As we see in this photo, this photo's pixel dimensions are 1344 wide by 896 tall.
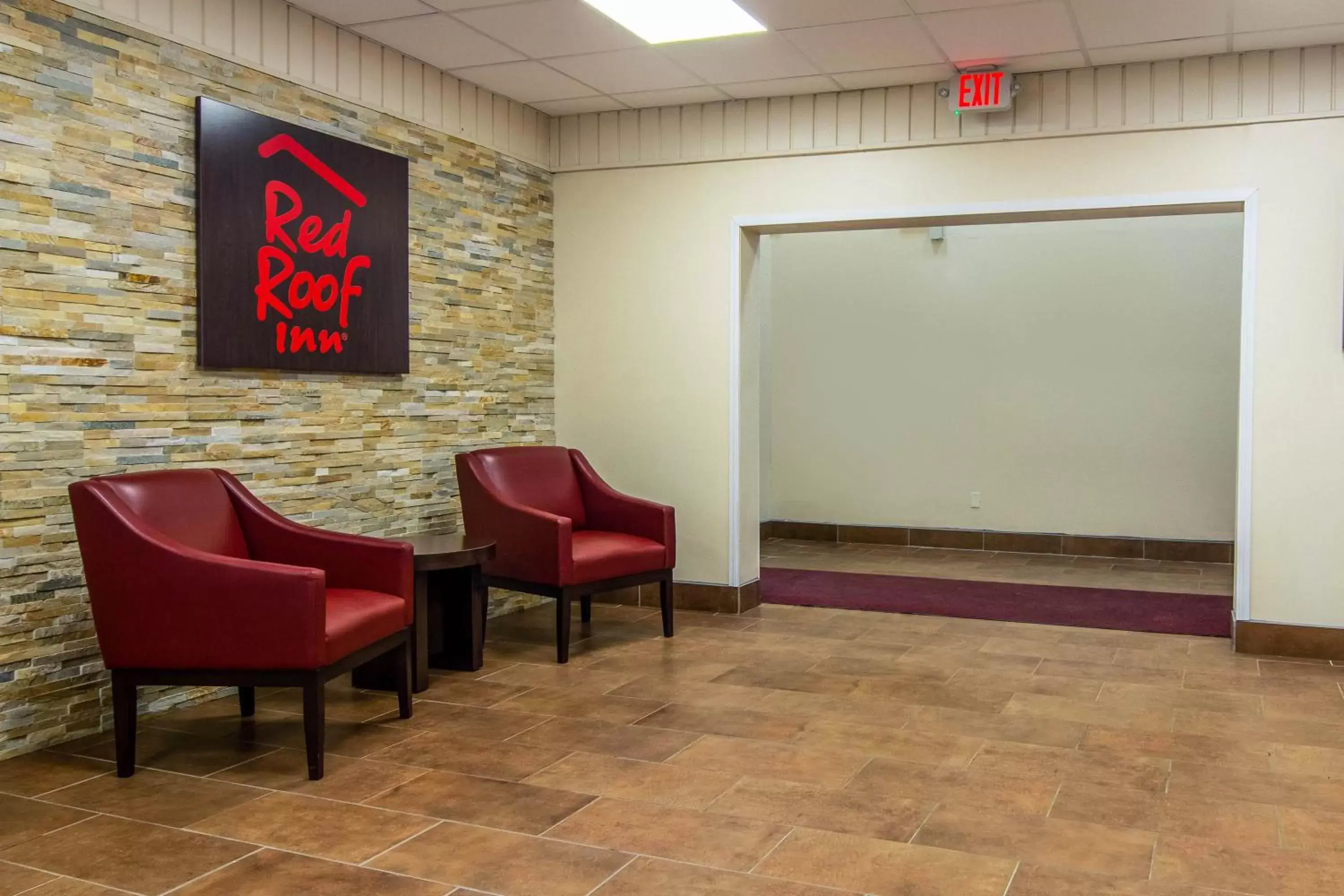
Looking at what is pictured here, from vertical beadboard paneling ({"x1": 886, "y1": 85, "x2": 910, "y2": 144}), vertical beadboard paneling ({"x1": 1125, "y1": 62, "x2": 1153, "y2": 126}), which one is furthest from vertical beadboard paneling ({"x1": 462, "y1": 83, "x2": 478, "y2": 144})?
vertical beadboard paneling ({"x1": 1125, "y1": 62, "x2": 1153, "y2": 126})

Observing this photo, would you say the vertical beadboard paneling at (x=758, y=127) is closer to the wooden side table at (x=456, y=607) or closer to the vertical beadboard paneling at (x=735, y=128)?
the vertical beadboard paneling at (x=735, y=128)

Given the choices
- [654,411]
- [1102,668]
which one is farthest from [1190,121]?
[654,411]

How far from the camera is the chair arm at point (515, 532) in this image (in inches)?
211

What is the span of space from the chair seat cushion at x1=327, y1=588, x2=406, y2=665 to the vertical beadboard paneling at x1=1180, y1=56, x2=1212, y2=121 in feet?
14.1

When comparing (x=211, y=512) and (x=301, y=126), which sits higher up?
(x=301, y=126)

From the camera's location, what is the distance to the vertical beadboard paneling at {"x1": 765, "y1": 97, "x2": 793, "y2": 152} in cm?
646

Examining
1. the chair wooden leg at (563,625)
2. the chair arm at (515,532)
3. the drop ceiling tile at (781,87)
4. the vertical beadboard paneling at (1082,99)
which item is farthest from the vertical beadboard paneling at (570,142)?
the chair wooden leg at (563,625)

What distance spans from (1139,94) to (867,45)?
142 centimetres

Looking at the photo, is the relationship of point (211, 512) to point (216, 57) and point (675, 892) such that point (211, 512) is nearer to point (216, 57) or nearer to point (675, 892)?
point (216, 57)

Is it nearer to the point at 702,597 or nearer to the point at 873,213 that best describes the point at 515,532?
the point at 702,597

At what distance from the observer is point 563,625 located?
5.37 metres

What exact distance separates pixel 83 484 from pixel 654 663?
2.57 meters

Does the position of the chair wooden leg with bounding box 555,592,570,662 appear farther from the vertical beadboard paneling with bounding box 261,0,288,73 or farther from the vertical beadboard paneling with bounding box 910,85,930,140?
the vertical beadboard paneling with bounding box 910,85,930,140

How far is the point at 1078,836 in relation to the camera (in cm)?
326
